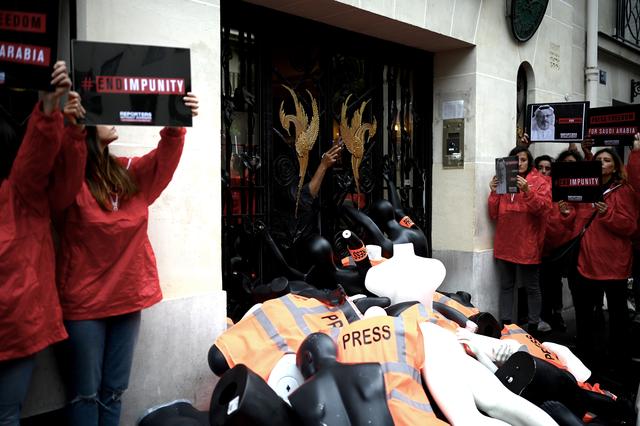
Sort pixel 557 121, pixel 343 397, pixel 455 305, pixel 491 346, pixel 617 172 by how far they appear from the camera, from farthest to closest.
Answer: pixel 557 121
pixel 617 172
pixel 455 305
pixel 491 346
pixel 343 397

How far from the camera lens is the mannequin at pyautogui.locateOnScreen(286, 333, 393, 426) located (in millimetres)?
2490

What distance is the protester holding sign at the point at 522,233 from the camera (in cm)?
585

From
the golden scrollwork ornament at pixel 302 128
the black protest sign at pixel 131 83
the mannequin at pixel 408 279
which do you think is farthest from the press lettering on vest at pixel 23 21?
the golden scrollwork ornament at pixel 302 128

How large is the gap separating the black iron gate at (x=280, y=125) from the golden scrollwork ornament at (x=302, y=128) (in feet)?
0.15

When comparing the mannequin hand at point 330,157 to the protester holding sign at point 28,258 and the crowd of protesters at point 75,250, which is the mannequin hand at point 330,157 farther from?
the protester holding sign at point 28,258

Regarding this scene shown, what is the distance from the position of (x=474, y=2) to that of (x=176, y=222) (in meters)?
4.06

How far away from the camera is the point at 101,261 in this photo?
278 cm

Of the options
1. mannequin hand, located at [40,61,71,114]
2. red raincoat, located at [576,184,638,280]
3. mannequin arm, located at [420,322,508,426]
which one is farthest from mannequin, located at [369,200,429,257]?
mannequin hand, located at [40,61,71,114]

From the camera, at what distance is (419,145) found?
6539 mm

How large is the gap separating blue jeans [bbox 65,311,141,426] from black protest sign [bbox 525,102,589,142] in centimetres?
476

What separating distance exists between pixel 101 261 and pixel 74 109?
709 mm

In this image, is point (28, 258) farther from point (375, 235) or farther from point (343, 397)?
point (375, 235)

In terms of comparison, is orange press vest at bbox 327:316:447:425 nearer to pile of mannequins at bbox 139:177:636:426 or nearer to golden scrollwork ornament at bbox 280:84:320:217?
pile of mannequins at bbox 139:177:636:426

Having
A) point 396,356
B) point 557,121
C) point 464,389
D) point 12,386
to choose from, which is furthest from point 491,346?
point 557,121
